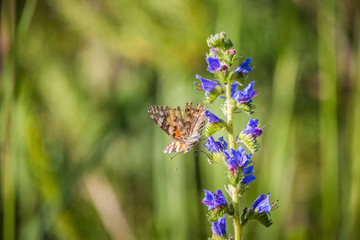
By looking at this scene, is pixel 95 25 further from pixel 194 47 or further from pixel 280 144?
pixel 280 144

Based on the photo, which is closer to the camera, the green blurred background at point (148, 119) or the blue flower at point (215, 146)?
the blue flower at point (215, 146)

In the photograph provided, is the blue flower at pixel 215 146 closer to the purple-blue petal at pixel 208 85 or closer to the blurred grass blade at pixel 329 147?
the purple-blue petal at pixel 208 85

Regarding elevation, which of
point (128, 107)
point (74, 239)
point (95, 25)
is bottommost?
point (74, 239)

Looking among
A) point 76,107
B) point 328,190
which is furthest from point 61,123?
point 328,190

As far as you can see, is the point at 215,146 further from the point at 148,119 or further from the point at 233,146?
the point at 148,119

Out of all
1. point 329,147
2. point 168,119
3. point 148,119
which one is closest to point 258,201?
point 168,119

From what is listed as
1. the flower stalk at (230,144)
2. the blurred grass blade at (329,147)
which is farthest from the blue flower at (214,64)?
the blurred grass blade at (329,147)
